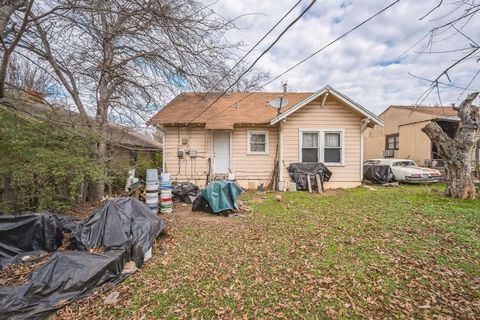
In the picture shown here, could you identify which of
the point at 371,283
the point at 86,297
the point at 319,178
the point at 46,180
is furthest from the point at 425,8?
the point at 319,178

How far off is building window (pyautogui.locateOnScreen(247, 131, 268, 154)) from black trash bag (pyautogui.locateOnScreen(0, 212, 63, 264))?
7556mm

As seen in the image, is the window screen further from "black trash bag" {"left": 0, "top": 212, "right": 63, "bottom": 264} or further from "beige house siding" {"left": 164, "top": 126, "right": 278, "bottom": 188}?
"black trash bag" {"left": 0, "top": 212, "right": 63, "bottom": 264}

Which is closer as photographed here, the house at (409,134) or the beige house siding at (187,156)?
the beige house siding at (187,156)

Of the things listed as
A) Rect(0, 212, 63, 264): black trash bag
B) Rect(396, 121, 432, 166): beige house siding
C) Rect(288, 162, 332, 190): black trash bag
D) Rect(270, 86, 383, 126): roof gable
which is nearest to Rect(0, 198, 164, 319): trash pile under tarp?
Rect(0, 212, 63, 264): black trash bag

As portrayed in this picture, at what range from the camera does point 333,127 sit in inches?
397

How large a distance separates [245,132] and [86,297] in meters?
8.46

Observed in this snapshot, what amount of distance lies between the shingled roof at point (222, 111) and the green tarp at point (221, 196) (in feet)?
12.8

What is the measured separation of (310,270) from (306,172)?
22.4 ft

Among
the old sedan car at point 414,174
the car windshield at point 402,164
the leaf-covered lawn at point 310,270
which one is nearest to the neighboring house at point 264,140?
the old sedan car at point 414,174

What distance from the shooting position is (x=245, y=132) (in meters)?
10.5

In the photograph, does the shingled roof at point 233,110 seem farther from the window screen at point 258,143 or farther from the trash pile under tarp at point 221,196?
the trash pile under tarp at point 221,196

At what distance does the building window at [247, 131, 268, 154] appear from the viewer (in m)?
10.5

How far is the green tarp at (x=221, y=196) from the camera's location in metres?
6.46

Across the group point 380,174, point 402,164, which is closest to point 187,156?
point 380,174
